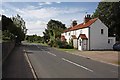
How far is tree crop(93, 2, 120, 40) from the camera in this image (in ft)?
212

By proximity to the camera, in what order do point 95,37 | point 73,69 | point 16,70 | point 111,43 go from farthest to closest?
point 111,43 → point 95,37 → point 73,69 → point 16,70

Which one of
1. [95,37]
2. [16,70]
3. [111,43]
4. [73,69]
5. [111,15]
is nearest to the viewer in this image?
[16,70]

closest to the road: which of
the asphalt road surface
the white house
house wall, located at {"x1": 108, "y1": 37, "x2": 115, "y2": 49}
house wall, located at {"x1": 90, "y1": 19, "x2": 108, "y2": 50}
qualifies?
the asphalt road surface

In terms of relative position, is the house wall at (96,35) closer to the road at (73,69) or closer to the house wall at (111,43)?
the house wall at (111,43)

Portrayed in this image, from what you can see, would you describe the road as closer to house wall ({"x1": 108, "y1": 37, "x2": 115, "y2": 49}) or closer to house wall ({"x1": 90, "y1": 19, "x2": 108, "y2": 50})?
house wall ({"x1": 90, "y1": 19, "x2": 108, "y2": 50})

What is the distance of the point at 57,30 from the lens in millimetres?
86688

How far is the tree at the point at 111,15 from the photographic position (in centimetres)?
6469

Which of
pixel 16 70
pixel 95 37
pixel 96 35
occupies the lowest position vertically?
pixel 16 70

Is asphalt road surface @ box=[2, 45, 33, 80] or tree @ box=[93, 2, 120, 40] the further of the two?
tree @ box=[93, 2, 120, 40]

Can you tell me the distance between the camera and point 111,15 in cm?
6531

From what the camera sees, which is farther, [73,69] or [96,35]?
[96,35]

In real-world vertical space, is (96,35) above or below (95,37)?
above

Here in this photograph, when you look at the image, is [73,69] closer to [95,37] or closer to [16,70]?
[16,70]

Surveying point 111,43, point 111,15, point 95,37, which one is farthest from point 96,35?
point 111,15
